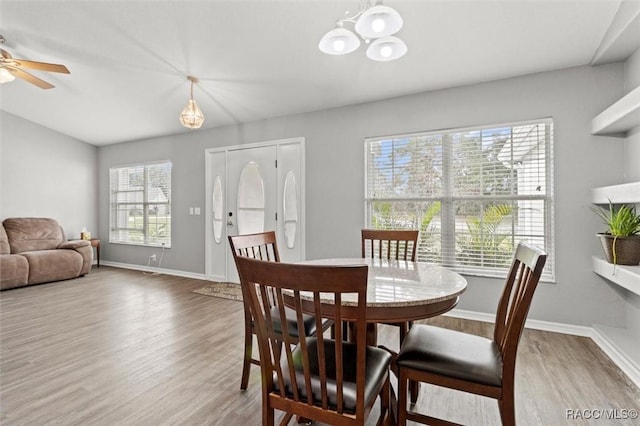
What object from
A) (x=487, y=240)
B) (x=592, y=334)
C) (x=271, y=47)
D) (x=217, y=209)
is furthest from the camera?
(x=217, y=209)

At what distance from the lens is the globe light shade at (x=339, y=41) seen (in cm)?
185

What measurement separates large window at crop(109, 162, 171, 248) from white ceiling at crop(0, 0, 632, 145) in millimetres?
1659

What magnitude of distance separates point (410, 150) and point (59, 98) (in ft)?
16.5

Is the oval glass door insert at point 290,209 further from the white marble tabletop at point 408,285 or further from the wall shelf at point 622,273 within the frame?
the wall shelf at point 622,273

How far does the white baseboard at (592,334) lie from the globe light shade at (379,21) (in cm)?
270

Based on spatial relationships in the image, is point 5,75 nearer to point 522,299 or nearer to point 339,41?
point 339,41

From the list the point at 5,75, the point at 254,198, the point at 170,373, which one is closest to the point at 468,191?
the point at 254,198

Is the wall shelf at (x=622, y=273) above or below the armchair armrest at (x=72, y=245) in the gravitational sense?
above

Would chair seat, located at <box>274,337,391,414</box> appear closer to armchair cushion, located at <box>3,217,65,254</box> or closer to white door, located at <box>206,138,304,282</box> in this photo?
white door, located at <box>206,138,304,282</box>

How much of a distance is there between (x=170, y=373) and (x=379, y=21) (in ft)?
8.56

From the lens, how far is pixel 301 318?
1058mm

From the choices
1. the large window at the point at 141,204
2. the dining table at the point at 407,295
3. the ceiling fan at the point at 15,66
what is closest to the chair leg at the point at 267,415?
the dining table at the point at 407,295

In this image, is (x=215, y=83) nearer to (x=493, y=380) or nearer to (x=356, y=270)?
(x=356, y=270)

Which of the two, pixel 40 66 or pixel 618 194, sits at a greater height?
pixel 40 66
